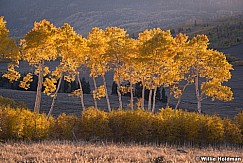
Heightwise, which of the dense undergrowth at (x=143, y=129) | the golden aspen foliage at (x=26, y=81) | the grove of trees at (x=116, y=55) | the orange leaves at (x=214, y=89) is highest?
the grove of trees at (x=116, y=55)

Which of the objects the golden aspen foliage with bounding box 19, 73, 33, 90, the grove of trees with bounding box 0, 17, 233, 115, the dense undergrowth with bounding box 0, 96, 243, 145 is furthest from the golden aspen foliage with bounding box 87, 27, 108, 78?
the dense undergrowth with bounding box 0, 96, 243, 145

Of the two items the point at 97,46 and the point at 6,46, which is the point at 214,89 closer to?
the point at 97,46

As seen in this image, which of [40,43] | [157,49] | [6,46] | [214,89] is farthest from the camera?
[214,89]

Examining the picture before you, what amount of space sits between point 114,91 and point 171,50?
80.2 ft

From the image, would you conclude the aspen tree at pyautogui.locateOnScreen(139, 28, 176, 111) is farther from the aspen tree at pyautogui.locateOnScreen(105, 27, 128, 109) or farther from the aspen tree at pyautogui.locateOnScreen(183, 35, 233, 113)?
the aspen tree at pyautogui.locateOnScreen(183, 35, 233, 113)

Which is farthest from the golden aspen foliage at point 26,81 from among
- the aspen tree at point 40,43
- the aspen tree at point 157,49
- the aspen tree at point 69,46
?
the aspen tree at point 157,49

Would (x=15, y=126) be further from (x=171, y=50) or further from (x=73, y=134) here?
(x=171, y=50)

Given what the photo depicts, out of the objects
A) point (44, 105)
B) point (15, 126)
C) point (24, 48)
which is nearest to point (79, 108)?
point (44, 105)

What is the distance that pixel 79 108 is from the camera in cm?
3434

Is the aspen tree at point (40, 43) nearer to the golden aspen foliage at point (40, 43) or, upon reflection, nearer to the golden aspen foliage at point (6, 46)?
the golden aspen foliage at point (40, 43)

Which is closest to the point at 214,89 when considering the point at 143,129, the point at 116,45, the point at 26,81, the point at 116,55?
the point at 116,55

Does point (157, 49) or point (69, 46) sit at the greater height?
point (69, 46)

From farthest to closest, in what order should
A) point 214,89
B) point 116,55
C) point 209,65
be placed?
point 209,65 → point 116,55 → point 214,89

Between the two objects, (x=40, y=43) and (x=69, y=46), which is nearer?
(x=40, y=43)
